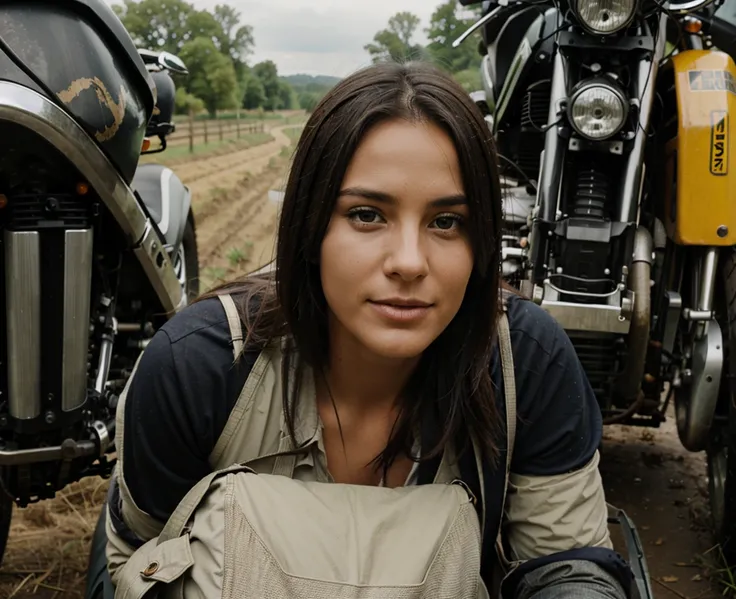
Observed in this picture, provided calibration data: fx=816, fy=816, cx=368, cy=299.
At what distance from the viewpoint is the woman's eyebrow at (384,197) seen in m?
1.23

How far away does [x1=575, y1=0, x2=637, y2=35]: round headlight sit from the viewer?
2131 millimetres

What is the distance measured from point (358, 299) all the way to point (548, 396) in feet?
1.29

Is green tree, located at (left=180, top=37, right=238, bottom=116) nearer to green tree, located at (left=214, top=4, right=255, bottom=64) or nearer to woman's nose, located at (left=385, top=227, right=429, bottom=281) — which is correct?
green tree, located at (left=214, top=4, right=255, bottom=64)

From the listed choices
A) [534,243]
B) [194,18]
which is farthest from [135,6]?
[534,243]

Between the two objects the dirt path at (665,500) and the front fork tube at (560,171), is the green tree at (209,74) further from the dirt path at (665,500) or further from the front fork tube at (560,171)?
the front fork tube at (560,171)

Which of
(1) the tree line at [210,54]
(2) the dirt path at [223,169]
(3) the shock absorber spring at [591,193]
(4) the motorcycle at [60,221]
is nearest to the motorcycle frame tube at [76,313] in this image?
(4) the motorcycle at [60,221]

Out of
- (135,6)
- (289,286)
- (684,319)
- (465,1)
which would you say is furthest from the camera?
(135,6)

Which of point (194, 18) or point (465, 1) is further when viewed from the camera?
point (194, 18)

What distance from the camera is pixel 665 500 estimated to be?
9.40 ft

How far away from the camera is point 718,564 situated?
2.38 m

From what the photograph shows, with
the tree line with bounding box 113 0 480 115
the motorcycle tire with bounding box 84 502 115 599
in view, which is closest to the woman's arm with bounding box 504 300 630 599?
the motorcycle tire with bounding box 84 502 115 599

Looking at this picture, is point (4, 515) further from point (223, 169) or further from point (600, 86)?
point (223, 169)

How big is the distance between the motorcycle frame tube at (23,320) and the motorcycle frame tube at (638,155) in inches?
58.1

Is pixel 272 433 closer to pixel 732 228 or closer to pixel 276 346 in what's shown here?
pixel 276 346
